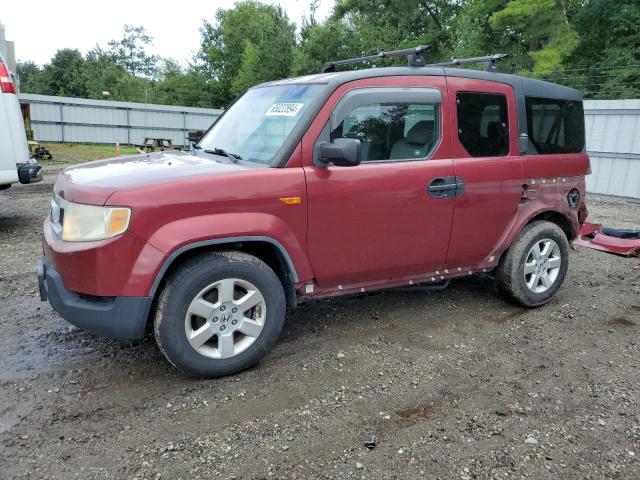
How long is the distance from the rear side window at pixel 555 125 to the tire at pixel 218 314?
2848 millimetres

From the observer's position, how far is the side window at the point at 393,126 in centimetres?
380

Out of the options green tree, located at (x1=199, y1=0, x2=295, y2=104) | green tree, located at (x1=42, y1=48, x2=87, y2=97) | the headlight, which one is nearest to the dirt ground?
the headlight

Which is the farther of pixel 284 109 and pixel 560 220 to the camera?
pixel 560 220

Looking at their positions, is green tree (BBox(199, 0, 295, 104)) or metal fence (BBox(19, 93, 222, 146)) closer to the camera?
metal fence (BBox(19, 93, 222, 146))

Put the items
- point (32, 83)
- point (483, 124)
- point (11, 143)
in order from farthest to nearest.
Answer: point (32, 83), point (11, 143), point (483, 124)

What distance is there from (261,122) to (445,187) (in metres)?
1.52

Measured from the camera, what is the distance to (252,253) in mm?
3646

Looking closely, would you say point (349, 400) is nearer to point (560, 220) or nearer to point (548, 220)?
point (548, 220)

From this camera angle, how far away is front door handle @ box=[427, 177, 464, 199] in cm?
405

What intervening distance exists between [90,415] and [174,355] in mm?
563

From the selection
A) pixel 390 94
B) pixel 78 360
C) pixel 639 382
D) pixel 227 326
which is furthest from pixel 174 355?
pixel 639 382

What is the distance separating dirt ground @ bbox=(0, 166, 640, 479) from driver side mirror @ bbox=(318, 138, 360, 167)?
142 centimetres

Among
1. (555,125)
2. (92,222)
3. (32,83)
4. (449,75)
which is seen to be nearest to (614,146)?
(555,125)

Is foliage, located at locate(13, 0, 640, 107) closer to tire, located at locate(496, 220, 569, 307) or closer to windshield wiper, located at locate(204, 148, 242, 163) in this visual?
tire, located at locate(496, 220, 569, 307)
